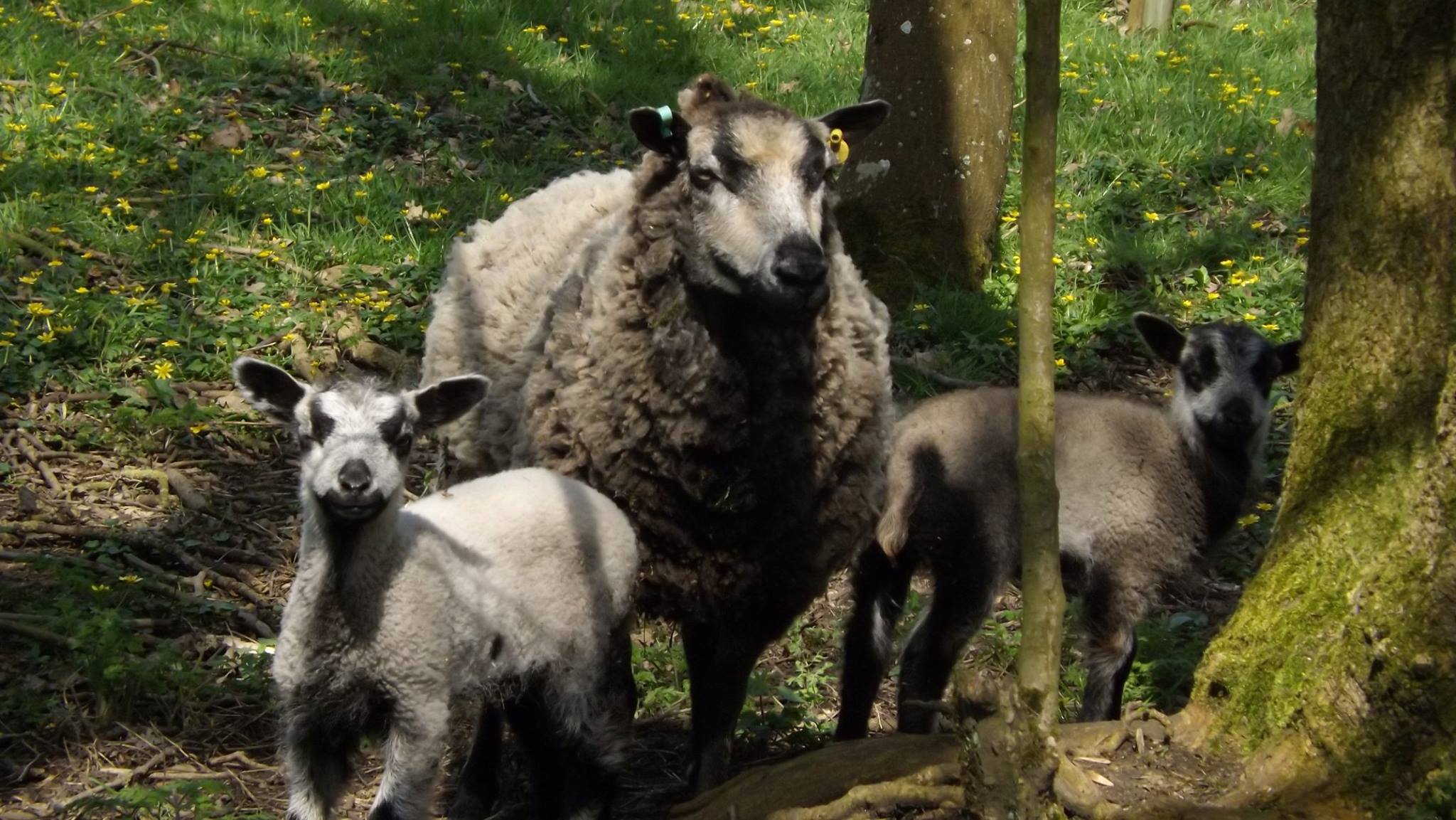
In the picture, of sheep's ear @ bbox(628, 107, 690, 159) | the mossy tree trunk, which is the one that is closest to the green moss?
the mossy tree trunk

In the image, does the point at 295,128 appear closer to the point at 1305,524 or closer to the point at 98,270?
the point at 98,270

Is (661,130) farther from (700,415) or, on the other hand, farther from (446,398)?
(446,398)

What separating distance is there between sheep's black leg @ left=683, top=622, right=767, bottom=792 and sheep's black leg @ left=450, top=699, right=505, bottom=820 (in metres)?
0.68

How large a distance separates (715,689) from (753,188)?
172cm

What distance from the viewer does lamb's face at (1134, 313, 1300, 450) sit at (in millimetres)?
5953

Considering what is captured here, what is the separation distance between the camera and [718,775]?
5.02 meters

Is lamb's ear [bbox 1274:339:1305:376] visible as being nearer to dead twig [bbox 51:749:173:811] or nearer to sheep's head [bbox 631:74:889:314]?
sheep's head [bbox 631:74:889:314]

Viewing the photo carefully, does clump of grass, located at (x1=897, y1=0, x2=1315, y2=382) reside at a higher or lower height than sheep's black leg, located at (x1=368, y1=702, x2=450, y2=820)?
higher

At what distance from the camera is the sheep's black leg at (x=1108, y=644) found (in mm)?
5438

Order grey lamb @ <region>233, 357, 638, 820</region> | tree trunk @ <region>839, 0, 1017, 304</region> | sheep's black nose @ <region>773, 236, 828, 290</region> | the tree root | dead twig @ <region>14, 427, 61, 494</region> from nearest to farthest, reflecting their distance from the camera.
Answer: the tree root
grey lamb @ <region>233, 357, 638, 820</region>
sheep's black nose @ <region>773, 236, 828, 290</region>
dead twig @ <region>14, 427, 61, 494</region>
tree trunk @ <region>839, 0, 1017, 304</region>

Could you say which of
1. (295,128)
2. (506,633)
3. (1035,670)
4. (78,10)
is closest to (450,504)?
(506,633)

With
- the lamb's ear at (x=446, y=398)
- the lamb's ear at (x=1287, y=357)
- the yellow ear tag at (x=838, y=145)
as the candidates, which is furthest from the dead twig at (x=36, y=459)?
the lamb's ear at (x=1287, y=357)

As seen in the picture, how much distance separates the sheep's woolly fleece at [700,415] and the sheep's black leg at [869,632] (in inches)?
16.8

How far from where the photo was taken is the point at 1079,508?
5.69 meters
